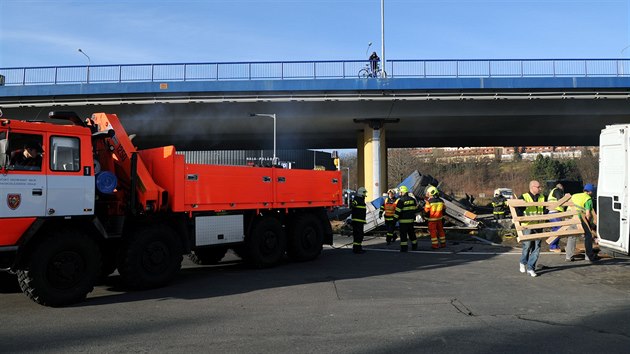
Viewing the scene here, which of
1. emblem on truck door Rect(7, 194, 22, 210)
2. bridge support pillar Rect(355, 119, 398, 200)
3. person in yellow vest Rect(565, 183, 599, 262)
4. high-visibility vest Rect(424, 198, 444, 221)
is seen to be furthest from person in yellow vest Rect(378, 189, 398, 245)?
emblem on truck door Rect(7, 194, 22, 210)

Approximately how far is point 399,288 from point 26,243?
236 inches

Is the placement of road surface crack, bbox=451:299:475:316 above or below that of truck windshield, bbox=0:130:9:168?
below

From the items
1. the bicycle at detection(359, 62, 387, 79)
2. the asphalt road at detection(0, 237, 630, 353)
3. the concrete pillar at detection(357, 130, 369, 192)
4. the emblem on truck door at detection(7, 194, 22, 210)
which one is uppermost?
the bicycle at detection(359, 62, 387, 79)

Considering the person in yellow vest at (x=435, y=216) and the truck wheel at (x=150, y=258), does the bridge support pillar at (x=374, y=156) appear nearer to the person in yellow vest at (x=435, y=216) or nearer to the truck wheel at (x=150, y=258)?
the person in yellow vest at (x=435, y=216)

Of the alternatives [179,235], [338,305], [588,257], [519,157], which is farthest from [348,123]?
[519,157]

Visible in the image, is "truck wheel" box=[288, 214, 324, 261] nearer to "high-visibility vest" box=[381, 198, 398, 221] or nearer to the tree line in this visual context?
"high-visibility vest" box=[381, 198, 398, 221]

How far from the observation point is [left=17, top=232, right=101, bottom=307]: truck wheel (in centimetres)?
703

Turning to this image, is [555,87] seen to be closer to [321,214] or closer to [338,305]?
[321,214]

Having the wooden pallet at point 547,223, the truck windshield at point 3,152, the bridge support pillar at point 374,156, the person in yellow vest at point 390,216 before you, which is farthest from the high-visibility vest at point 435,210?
the bridge support pillar at point 374,156

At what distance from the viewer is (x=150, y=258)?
8.59 metres

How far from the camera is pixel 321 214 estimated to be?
12727 mm

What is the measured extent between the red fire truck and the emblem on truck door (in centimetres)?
1

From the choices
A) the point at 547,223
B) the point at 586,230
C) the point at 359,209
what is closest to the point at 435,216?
the point at 359,209

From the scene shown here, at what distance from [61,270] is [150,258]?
1.60 metres
